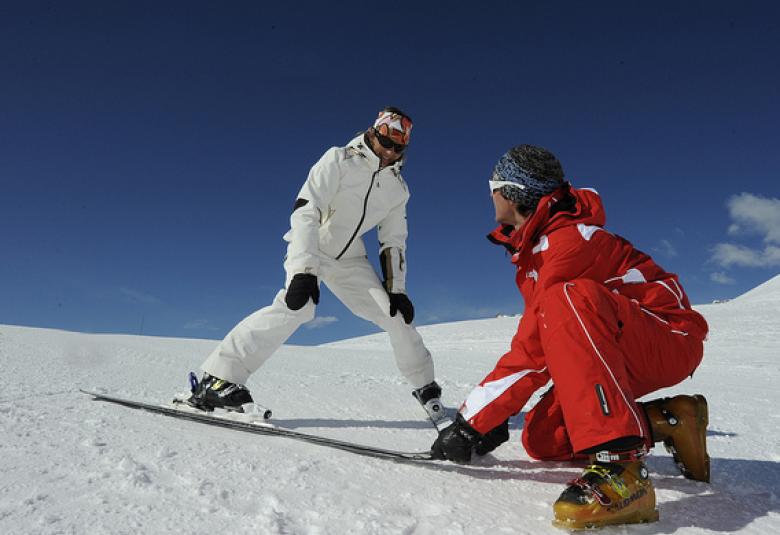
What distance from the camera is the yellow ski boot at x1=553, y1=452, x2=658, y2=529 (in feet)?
4.42

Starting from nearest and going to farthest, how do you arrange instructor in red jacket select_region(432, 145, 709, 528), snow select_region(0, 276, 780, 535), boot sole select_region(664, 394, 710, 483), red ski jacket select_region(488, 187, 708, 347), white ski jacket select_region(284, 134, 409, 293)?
1. snow select_region(0, 276, 780, 535)
2. instructor in red jacket select_region(432, 145, 709, 528)
3. red ski jacket select_region(488, 187, 708, 347)
4. boot sole select_region(664, 394, 710, 483)
5. white ski jacket select_region(284, 134, 409, 293)

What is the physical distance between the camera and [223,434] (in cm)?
218

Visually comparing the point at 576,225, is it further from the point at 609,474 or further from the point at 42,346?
the point at 42,346

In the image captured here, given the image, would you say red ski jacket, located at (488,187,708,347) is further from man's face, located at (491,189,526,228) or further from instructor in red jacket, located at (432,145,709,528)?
man's face, located at (491,189,526,228)

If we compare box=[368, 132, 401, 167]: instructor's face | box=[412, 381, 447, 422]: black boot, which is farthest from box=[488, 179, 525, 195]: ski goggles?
box=[412, 381, 447, 422]: black boot

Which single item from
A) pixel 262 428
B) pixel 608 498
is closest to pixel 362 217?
pixel 262 428

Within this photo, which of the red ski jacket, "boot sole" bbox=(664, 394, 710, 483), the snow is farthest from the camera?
"boot sole" bbox=(664, 394, 710, 483)

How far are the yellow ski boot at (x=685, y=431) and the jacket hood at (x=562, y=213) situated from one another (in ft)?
2.44

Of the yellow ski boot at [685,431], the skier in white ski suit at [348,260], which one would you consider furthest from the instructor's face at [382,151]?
the yellow ski boot at [685,431]

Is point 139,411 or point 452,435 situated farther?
point 139,411

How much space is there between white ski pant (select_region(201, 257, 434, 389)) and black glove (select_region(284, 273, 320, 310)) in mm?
72

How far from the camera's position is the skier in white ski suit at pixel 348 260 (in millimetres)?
2793

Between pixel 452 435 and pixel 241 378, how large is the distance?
4.52 ft

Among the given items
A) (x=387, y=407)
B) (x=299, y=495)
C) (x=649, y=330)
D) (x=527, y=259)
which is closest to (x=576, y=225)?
(x=527, y=259)
